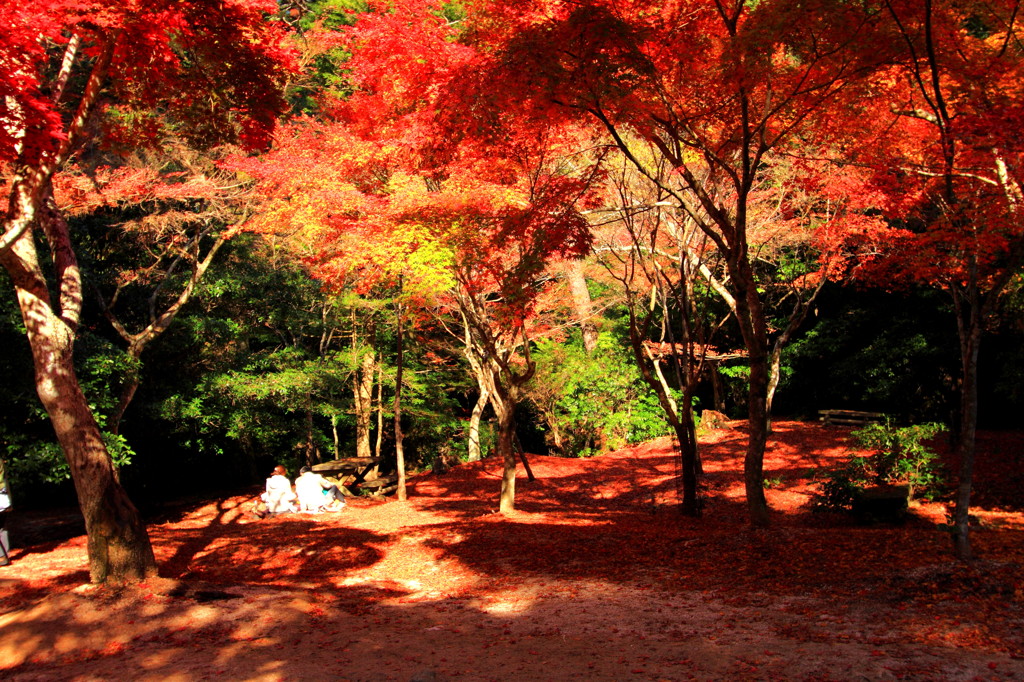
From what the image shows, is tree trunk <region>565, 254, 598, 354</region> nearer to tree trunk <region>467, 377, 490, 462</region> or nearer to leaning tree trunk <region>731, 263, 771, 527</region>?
tree trunk <region>467, 377, 490, 462</region>

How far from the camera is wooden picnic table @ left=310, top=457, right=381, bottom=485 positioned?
15.5 m

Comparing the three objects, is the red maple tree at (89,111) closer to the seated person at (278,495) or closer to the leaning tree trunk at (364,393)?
the seated person at (278,495)

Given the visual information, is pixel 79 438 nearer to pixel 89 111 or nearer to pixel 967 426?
pixel 89 111

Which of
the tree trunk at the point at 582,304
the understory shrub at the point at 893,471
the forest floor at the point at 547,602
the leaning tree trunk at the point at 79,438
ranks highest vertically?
the tree trunk at the point at 582,304

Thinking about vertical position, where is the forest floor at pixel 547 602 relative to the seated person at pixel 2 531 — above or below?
below

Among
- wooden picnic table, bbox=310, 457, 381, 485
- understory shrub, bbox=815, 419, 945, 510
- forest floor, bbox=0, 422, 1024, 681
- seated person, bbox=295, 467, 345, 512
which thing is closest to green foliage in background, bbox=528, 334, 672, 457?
wooden picnic table, bbox=310, 457, 381, 485

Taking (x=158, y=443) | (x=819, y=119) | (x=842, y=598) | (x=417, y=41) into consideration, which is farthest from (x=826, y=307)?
(x=158, y=443)

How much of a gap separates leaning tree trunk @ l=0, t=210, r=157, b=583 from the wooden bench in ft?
53.1

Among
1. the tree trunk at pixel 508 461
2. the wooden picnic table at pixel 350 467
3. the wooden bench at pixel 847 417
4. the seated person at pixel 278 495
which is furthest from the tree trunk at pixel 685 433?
the wooden bench at pixel 847 417

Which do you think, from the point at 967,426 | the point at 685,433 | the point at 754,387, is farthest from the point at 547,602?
the point at 967,426

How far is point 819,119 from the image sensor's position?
28.3 feet

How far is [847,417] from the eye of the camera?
18281 millimetres

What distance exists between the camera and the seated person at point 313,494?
12.8 meters

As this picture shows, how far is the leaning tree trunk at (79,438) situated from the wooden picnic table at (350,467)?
28.2 ft
